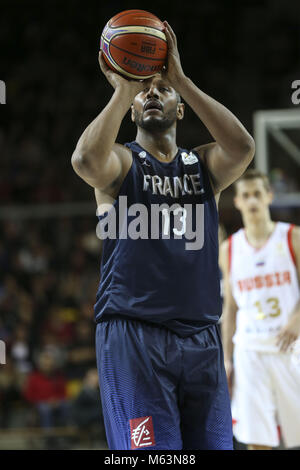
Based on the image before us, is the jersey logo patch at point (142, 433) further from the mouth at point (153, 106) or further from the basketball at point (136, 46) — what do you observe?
the basketball at point (136, 46)

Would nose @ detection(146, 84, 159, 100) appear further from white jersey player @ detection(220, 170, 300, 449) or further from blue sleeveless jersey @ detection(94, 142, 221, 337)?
white jersey player @ detection(220, 170, 300, 449)

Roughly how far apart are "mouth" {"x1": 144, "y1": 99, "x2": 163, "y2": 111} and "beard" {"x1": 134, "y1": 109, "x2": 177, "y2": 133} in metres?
0.04

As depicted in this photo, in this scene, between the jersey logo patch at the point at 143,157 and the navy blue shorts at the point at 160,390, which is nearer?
the navy blue shorts at the point at 160,390

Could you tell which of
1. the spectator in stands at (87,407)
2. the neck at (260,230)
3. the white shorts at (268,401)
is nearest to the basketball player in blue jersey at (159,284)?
the white shorts at (268,401)

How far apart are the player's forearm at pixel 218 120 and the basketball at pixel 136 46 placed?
0.17 m

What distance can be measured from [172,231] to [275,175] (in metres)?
4.92

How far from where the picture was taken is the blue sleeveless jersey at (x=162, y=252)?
310 cm

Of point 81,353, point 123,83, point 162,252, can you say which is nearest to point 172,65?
point 123,83

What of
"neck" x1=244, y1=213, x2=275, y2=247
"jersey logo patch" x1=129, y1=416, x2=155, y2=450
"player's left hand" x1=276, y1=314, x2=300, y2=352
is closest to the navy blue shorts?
"jersey logo patch" x1=129, y1=416, x2=155, y2=450

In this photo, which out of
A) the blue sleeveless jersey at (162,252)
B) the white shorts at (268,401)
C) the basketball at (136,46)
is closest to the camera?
the blue sleeveless jersey at (162,252)

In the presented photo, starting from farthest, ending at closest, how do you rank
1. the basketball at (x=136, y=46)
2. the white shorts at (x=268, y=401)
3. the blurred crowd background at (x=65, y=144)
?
the blurred crowd background at (x=65, y=144) → the white shorts at (x=268, y=401) → the basketball at (x=136, y=46)

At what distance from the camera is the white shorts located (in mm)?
5055

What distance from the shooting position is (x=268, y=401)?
5.12 meters

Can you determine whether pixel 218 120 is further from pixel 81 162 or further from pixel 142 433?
pixel 142 433
